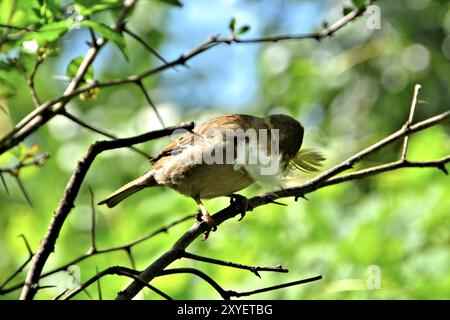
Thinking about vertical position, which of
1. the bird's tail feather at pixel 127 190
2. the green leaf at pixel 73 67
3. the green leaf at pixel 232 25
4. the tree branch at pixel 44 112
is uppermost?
the bird's tail feather at pixel 127 190

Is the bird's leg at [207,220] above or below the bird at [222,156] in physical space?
below

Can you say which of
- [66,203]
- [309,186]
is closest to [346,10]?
[309,186]

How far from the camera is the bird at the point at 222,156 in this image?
10.5ft

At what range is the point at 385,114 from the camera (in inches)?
273

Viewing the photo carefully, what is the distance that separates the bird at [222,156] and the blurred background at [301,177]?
36 centimetres

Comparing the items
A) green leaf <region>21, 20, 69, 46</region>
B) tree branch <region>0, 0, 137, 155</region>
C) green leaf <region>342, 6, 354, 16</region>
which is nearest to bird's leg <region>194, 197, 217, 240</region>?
tree branch <region>0, 0, 137, 155</region>

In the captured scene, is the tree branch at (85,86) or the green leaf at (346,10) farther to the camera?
the green leaf at (346,10)

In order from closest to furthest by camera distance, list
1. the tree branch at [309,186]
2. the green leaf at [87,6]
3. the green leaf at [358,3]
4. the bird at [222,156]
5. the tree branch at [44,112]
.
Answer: the tree branch at [44,112] → the tree branch at [309,186] → the green leaf at [87,6] → the green leaf at [358,3] → the bird at [222,156]

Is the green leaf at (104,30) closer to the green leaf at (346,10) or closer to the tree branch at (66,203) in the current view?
the tree branch at (66,203)

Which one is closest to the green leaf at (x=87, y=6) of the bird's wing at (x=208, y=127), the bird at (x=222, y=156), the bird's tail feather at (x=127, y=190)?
the bird at (x=222, y=156)

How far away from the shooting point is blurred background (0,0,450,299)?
4043 millimetres

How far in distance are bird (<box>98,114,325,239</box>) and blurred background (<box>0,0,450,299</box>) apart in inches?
14.1
